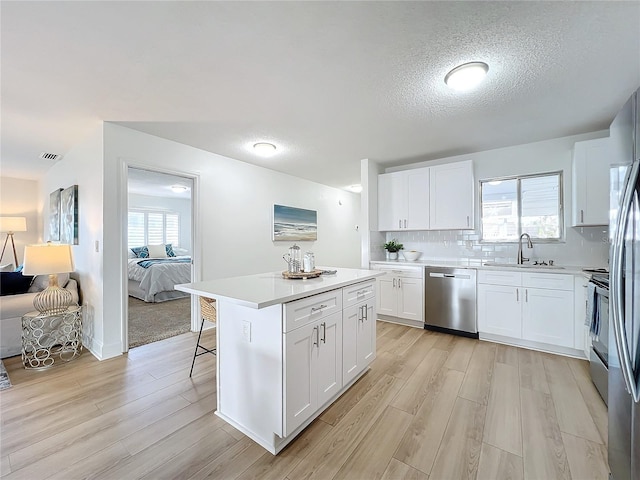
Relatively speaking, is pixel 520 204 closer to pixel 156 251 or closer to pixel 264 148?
pixel 264 148

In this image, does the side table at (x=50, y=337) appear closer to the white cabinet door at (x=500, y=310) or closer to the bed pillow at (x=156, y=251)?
the bed pillow at (x=156, y=251)

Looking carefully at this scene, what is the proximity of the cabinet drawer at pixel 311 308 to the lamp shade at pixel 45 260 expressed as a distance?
2845mm

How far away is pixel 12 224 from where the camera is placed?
4.81m

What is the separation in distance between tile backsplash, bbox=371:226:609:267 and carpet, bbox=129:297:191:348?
305cm

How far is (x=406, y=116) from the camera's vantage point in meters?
2.68

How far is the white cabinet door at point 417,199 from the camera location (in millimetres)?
3920

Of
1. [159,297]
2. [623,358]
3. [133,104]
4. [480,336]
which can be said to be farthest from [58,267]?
[480,336]

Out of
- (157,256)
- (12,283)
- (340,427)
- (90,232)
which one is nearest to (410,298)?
(340,427)

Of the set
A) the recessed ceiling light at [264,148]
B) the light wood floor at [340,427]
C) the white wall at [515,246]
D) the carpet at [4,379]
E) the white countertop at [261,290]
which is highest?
the recessed ceiling light at [264,148]

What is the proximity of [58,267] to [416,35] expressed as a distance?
12.6 ft

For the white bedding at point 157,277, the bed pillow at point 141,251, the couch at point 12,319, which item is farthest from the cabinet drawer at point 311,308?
the bed pillow at point 141,251

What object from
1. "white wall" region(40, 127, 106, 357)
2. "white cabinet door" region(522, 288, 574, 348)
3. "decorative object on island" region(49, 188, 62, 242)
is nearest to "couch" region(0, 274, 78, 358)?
"white wall" region(40, 127, 106, 357)

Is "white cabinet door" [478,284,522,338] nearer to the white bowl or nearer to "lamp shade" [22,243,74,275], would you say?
the white bowl

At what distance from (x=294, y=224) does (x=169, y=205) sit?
5046mm
